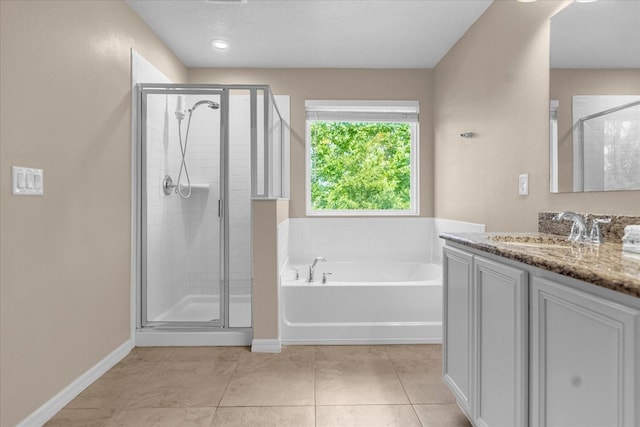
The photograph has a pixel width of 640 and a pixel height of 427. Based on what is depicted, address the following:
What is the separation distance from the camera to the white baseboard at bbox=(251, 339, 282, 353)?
111 inches

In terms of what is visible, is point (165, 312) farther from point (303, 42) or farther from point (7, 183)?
point (303, 42)

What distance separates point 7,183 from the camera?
5.49 feet

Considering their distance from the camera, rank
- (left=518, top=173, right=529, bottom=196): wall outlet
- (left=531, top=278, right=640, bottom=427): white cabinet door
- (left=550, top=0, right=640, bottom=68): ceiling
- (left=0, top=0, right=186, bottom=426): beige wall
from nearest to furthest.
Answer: (left=531, top=278, right=640, bottom=427): white cabinet door → (left=550, top=0, right=640, bottom=68): ceiling → (left=0, top=0, right=186, bottom=426): beige wall → (left=518, top=173, right=529, bottom=196): wall outlet

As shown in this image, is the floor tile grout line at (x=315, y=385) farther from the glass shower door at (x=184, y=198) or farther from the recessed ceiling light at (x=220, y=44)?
the recessed ceiling light at (x=220, y=44)

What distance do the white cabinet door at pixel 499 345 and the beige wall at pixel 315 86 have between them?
8.70ft

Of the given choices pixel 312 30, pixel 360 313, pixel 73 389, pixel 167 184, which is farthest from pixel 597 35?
pixel 73 389

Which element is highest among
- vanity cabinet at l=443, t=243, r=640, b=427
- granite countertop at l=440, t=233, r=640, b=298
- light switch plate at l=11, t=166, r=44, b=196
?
light switch plate at l=11, t=166, r=44, b=196

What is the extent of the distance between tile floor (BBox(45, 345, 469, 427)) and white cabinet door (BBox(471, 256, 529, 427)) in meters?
0.49

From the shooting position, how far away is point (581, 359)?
1000mm

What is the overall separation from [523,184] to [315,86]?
2.35 m

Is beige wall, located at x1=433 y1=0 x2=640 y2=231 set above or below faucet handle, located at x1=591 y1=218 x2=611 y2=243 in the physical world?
above

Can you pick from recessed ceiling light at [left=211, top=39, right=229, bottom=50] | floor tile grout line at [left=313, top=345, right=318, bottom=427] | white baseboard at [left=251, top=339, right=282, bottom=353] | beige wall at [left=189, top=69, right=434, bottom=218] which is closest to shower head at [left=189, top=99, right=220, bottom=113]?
recessed ceiling light at [left=211, top=39, right=229, bottom=50]

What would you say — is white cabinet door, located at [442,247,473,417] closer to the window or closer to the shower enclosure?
the shower enclosure

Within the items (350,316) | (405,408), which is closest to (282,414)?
(405,408)
